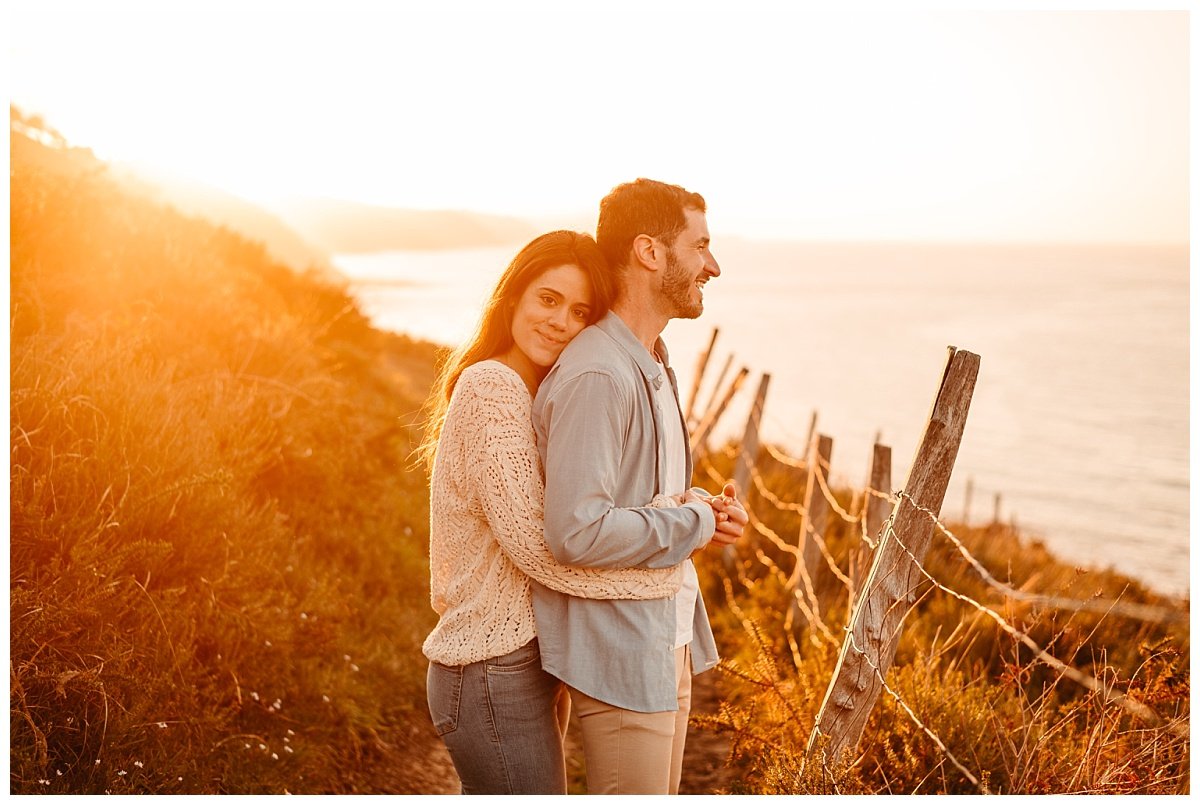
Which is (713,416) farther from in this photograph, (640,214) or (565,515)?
(565,515)

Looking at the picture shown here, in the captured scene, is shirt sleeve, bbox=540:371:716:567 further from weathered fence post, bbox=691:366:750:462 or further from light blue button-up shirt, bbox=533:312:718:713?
weathered fence post, bbox=691:366:750:462

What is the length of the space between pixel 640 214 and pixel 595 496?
0.82 m

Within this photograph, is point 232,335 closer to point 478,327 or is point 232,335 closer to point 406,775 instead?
point 406,775

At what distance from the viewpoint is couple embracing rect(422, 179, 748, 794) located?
2.23m

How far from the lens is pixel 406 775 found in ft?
14.0

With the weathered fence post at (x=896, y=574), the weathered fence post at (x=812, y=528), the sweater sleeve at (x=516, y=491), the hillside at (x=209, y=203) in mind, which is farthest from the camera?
the hillside at (x=209, y=203)

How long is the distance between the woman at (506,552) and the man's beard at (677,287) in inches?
6.3

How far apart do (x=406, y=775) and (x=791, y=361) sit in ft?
117

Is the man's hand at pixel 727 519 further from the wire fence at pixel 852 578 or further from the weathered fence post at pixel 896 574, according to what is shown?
the weathered fence post at pixel 896 574

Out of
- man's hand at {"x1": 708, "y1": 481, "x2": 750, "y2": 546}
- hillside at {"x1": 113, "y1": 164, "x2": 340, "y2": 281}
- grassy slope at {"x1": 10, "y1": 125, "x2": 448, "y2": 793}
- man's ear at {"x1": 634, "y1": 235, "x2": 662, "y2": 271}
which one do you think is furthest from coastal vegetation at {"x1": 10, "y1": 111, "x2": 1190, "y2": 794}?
hillside at {"x1": 113, "y1": 164, "x2": 340, "y2": 281}

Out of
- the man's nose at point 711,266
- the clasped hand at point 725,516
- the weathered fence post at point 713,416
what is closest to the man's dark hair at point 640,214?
the man's nose at point 711,266

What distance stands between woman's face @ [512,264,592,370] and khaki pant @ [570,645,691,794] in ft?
2.83

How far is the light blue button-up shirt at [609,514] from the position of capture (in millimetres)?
2143
